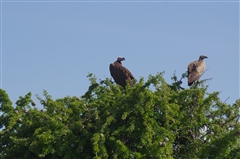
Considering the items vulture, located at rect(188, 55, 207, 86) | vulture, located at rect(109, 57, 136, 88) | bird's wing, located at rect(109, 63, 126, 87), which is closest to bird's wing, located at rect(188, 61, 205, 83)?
vulture, located at rect(188, 55, 207, 86)

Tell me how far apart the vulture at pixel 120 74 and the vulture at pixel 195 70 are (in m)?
1.62

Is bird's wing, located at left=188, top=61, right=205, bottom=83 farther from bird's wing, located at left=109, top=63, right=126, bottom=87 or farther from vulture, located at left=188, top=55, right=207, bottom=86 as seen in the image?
bird's wing, located at left=109, top=63, right=126, bottom=87

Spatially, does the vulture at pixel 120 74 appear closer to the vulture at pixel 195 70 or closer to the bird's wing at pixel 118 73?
the bird's wing at pixel 118 73

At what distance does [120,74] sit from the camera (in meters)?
17.3

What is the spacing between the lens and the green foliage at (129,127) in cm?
1298

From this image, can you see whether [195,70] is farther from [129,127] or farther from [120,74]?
[129,127]

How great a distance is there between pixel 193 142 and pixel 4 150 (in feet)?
14.5

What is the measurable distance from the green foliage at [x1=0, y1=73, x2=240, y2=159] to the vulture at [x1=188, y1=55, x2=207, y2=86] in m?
0.80

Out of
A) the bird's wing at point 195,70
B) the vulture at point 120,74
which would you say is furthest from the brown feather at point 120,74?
the bird's wing at point 195,70

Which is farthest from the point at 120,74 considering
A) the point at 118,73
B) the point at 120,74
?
the point at 118,73

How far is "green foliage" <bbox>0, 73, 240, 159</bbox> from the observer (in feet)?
42.6

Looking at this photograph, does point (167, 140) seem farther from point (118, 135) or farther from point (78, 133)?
point (78, 133)

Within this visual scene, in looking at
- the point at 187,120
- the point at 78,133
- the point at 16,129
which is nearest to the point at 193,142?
the point at 187,120

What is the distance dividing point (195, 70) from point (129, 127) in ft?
13.6
